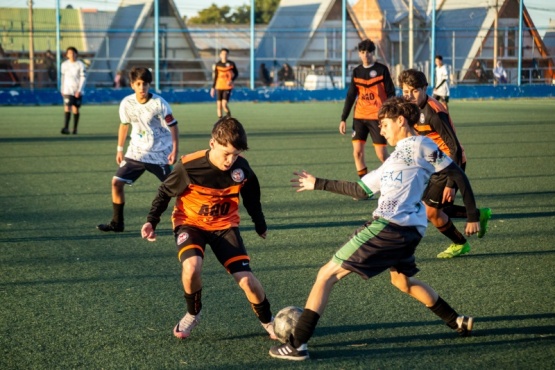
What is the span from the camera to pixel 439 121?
6984 millimetres

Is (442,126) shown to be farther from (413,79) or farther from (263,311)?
(263,311)

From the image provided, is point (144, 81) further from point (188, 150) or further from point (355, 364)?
point (188, 150)

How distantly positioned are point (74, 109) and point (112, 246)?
1277 cm

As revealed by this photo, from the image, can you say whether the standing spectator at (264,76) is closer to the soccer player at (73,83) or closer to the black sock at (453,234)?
the soccer player at (73,83)

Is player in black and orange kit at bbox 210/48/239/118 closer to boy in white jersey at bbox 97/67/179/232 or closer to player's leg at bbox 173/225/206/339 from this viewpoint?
boy in white jersey at bbox 97/67/179/232

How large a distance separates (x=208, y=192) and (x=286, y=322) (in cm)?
92

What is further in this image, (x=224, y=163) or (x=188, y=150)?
(x=188, y=150)

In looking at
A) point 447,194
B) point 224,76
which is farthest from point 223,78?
point 447,194

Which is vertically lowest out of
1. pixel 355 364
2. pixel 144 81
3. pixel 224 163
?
pixel 355 364

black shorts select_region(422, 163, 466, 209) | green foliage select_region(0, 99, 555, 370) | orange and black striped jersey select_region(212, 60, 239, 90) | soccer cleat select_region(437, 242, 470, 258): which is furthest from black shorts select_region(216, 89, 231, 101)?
soccer cleat select_region(437, 242, 470, 258)

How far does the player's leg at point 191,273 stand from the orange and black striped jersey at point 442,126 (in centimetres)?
272

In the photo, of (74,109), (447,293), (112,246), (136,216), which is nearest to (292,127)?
(74,109)

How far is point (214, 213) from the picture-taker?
5.14 m

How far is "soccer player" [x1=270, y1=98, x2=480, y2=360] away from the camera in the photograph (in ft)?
15.1
